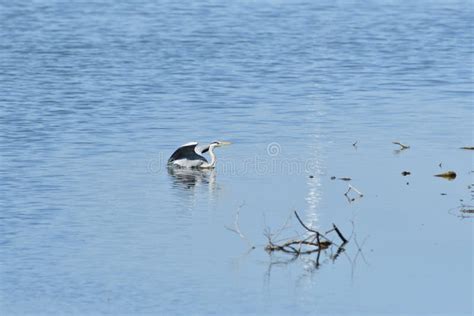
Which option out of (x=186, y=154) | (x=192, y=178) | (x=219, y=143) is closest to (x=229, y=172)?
(x=192, y=178)

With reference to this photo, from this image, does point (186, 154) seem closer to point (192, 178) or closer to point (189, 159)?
point (189, 159)

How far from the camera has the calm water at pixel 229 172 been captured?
15.0 m

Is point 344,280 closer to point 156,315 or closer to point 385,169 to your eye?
point 156,315

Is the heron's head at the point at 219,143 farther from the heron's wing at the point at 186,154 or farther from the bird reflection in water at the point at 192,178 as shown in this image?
the bird reflection in water at the point at 192,178

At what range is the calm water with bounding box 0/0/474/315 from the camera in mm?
15008

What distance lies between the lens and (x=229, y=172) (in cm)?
2217

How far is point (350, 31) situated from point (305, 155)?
25.4m

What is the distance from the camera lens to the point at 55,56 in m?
40.4

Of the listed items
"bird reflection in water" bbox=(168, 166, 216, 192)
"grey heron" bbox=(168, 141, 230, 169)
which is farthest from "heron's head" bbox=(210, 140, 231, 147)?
"bird reflection in water" bbox=(168, 166, 216, 192)

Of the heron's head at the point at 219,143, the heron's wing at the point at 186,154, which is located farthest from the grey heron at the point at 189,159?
the heron's head at the point at 219,143

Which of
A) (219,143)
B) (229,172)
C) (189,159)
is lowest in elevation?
(229,172)

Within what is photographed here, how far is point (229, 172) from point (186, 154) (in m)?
0.92

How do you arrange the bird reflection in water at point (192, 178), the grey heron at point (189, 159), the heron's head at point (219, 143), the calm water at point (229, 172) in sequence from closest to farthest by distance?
1. the calm water at point (229, 172)
2. the bird reflection in water at point (192, 178)
3. the grey heron at point (189, 159)
4. the heron's head at point (219, 143)

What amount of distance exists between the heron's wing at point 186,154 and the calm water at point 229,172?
354mm
